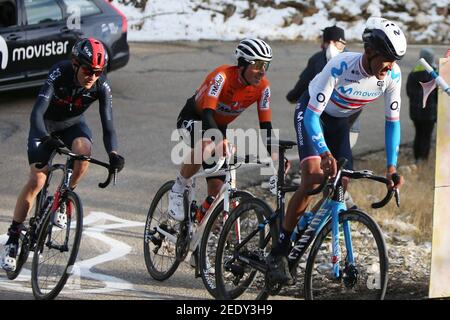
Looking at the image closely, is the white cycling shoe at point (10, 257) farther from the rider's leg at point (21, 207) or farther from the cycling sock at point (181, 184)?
the cycling sock at point (181, 184)

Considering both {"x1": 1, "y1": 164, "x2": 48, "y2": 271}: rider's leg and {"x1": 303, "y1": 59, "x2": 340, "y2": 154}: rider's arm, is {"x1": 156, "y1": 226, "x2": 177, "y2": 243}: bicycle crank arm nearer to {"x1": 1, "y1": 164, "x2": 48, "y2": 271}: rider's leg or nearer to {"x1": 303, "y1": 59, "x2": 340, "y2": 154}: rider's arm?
{"x1": 1, "y1": 164, "x2": 48, "y2": 271}: rider's leg

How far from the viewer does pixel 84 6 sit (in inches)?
543

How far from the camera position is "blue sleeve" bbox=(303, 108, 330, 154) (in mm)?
6273

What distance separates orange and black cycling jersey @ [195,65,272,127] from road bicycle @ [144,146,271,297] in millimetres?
404

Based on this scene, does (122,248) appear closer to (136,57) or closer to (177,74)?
(177,74)

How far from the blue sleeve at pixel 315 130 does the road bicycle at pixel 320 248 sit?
154 millimetres

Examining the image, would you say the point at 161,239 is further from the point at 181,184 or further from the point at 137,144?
the point at 137,144

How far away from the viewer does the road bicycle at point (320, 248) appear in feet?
20.0

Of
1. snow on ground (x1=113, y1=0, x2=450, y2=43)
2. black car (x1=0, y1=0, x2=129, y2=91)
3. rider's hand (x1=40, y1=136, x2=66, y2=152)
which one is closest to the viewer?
rider's hand (x1=40, y1=136, x2=66, y2=152)

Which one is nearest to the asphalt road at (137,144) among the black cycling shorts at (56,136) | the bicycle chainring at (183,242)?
the bicycle chainring at (183,242)

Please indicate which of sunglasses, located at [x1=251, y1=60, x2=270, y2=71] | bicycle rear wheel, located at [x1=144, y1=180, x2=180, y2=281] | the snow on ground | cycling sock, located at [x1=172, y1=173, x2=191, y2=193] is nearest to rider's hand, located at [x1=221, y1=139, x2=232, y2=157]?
sunglasses, located at [x1=251, y1=60, x2=270, y2=71]

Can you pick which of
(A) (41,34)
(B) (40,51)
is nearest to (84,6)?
(A) (41,34)
